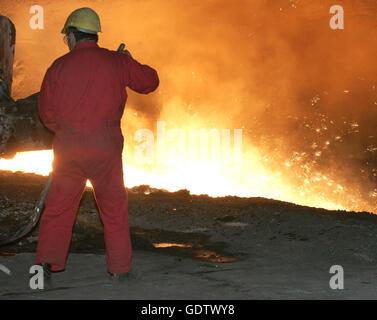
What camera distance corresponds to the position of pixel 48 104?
12.6 feet

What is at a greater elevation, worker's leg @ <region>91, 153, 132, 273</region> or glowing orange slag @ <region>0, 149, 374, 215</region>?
glowing orange slag @ <region>0, 149, 374, 215</region>

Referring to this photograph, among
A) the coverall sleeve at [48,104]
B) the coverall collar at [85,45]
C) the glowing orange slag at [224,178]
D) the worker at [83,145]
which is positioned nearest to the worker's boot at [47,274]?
the worker at [83,145]

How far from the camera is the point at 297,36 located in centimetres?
1308

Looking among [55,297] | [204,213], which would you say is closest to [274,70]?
[204,213]

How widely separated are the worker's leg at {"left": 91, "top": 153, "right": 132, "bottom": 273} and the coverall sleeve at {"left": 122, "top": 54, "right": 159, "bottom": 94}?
45cm

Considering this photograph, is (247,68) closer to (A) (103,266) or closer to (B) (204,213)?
(B) (204,213)

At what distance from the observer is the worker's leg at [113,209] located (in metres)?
3.89

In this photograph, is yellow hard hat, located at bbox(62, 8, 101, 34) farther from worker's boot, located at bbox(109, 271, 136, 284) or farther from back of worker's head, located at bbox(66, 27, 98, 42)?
worker's boot, located at bbox(109, 271, 136, 284)

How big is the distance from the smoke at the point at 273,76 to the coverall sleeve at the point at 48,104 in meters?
8.49

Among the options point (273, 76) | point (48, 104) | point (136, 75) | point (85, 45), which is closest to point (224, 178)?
point (273, 76)

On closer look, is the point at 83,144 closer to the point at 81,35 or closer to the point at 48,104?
the point at 48,104

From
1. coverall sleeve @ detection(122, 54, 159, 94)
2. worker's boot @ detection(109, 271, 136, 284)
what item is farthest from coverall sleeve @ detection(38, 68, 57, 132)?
worker's boot @ detection(109, 271, 136, 284)

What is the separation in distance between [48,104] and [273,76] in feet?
31.4

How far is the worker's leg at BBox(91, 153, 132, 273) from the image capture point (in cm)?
389
